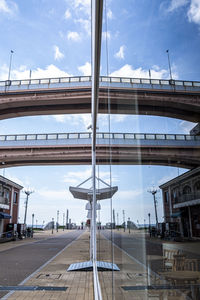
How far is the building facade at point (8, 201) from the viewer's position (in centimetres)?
2558

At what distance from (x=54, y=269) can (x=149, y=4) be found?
8.31m

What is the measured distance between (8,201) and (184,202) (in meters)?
29.4

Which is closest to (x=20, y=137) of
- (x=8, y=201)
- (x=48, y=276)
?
(x=8, y=201)

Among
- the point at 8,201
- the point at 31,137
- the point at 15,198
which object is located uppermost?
the point at 31,137

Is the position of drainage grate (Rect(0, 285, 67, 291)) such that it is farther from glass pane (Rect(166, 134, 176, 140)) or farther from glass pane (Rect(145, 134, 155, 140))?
glass pane (Rect(166, 134, 176, 140))

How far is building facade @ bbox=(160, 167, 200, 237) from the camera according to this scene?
48cm

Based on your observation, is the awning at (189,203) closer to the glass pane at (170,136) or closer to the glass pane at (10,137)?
the glass pane at (170,136)

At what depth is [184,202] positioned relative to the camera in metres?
0.57

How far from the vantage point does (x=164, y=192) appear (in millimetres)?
704

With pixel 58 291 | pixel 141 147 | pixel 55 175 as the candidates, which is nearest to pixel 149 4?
pixel 141 147

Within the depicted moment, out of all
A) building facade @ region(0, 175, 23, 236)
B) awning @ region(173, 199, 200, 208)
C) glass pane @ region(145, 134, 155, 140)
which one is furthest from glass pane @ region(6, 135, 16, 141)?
awning @ region(173, 199, 200, 208)

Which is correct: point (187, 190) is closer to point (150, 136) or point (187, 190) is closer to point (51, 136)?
point (150, 136)

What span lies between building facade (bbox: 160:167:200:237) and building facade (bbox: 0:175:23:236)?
26.4m

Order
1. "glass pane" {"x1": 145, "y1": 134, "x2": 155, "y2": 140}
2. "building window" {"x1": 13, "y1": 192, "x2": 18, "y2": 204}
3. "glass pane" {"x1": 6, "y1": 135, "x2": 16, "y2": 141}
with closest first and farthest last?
1. "glass pane" {"x1": 145, "y1": 134, "x2": 155, "y2": 140}
2. "glass pane" {"x1": 6, "y1": 135, "x2": 16, "y2": 141}
3. "building window" {"x1": 13, "y1": 192, "x2": 18, "y2": 204}
